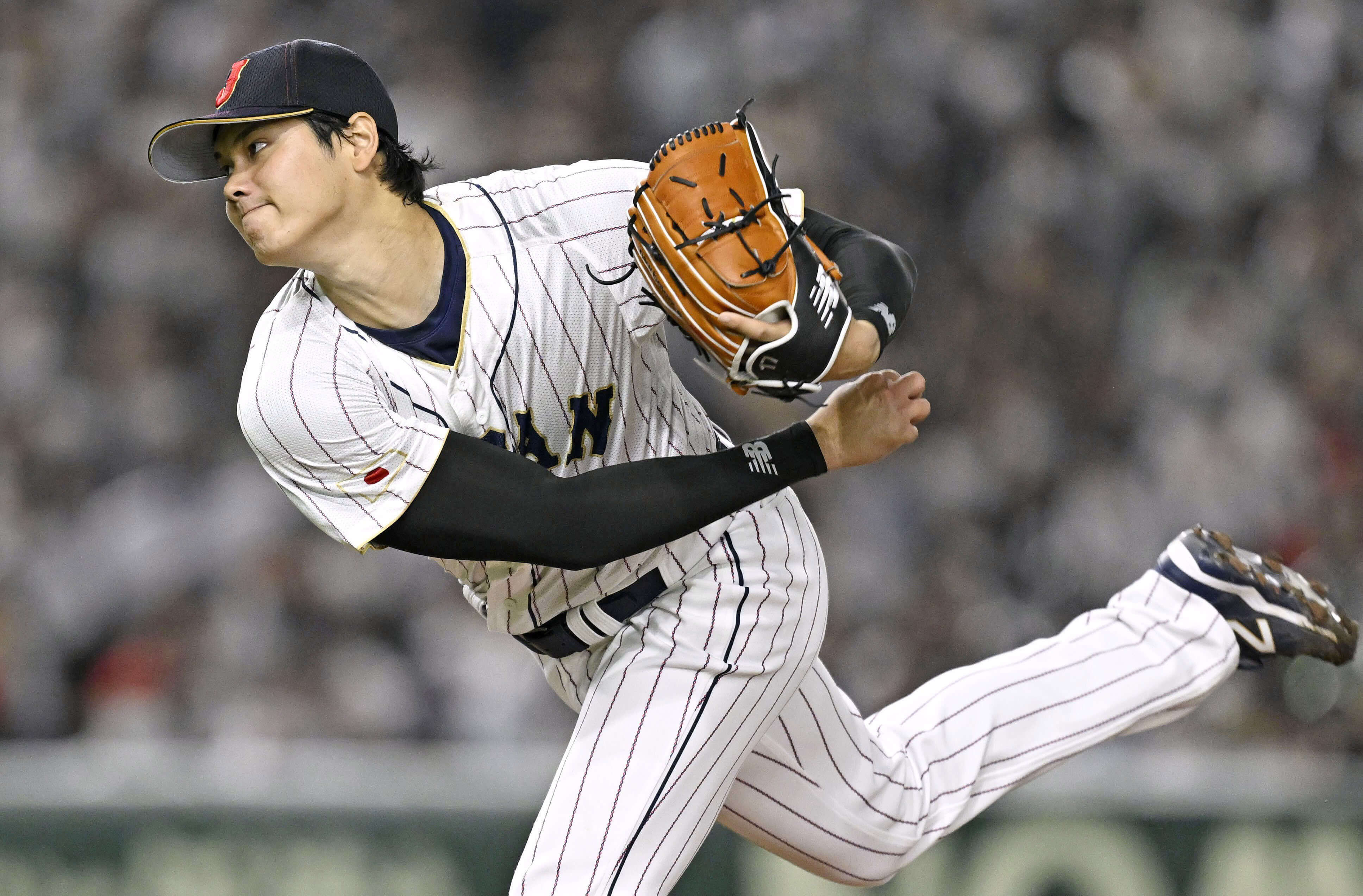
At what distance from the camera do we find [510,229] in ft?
6.44

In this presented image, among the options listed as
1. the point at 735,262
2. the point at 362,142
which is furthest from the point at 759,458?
the point at 362,142

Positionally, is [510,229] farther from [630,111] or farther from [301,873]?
[630,111]

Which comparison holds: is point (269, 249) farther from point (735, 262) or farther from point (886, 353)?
point (886, 353)

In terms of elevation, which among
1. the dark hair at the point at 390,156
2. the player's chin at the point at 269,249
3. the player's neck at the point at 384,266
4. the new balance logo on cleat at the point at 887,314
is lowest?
the new balance logo on cleat at the point at 887,314

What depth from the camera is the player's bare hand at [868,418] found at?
1.87m

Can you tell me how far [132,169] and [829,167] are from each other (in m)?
2.24

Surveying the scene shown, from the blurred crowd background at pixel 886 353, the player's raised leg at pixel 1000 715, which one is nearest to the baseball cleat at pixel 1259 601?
the player's raised leg at pixel 1000 715

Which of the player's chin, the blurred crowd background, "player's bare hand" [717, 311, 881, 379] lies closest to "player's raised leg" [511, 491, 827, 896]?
"player's bare hand" [717, 311, 881, 379]

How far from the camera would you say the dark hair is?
1793 millimetres

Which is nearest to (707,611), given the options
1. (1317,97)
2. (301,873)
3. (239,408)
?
(239,408)

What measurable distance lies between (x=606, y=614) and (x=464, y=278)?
500mm

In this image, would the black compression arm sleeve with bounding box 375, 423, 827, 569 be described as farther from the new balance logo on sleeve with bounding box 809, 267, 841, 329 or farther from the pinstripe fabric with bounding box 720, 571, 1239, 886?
the pinstripe fabric with bounding box 720, 571, 1239, 886

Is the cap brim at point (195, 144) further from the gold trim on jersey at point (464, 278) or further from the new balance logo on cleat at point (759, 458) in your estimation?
the new balance logo on cleat at point (759, 458)

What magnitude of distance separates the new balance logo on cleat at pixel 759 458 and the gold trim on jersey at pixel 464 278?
1.13 feet
